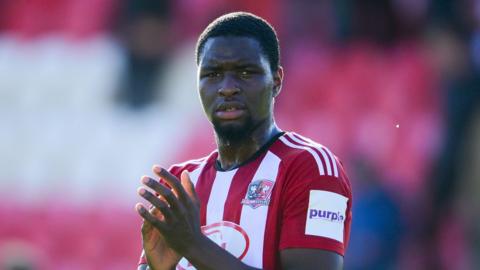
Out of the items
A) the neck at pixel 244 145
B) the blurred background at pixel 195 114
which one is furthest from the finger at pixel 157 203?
the blurred background at pixel 195 114

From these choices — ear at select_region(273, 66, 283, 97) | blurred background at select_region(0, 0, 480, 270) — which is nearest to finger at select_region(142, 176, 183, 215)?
ear at select_region(273, 66, 283, 97)

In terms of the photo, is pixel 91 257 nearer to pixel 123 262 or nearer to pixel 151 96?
pixel 123 262

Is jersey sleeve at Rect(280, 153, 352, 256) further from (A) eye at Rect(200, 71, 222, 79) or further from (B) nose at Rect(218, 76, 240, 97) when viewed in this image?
(A) eye at Rect(200, 71, 222, 79)

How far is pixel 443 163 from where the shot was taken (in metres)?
8.45

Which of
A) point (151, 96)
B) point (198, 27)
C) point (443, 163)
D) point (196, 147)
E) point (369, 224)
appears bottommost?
point (369, 224)

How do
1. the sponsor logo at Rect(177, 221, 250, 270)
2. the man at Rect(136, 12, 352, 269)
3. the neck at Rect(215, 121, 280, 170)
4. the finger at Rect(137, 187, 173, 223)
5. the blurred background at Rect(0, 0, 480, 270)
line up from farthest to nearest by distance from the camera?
the blurred background at Rect(0, 0, 480, 270)
the neck at Rect(215, 121, 280, 170)
the sponsor logo at Rect(177, 221, 250, 270)
the man at Rect(136, 12, 352, 269)
the finger at Rect(137, 187, 173, 223)

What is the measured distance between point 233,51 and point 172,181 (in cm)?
73

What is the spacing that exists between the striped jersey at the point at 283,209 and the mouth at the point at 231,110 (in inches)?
8.9

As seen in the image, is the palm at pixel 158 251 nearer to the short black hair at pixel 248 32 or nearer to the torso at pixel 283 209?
the torso at pixel 283 209

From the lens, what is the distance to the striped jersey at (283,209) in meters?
3.98

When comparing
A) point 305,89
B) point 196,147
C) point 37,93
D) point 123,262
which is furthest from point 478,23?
point 37,93

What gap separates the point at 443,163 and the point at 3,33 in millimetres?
5318

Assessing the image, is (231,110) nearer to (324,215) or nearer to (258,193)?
(258,193)

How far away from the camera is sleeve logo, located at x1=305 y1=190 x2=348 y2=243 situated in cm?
397
